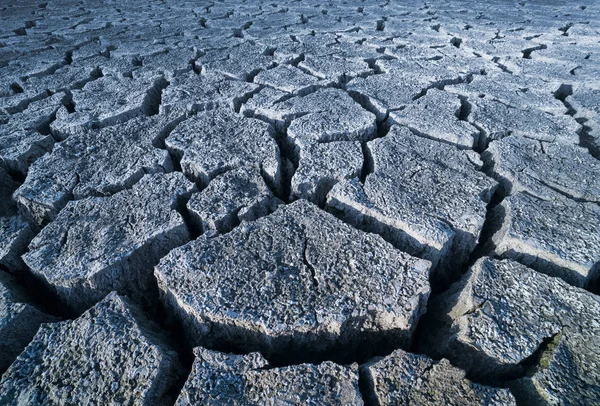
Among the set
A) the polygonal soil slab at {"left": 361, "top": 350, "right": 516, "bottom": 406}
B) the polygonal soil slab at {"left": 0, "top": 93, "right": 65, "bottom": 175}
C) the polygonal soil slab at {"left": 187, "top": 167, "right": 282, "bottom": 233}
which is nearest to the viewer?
the polygonal soil slab at {"left": 361, "top": 350, "right": 516, "bottom": 406}

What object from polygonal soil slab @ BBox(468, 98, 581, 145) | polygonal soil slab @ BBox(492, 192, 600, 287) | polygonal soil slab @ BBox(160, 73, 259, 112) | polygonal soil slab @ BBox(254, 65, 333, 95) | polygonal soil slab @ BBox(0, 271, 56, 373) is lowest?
polygonal soil slab @ BBox(0, 271, 56, 373)

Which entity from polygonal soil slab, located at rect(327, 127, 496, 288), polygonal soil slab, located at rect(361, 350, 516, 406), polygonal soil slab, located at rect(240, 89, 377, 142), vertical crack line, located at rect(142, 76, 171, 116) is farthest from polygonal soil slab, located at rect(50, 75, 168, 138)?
polygonal soil slab, located at rect(361, 350, 516, 406)

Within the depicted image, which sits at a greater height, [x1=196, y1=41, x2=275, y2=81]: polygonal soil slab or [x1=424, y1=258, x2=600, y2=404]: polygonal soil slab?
[x1=196, y1=41, x2=275, y2=81]: polygonal soil slab

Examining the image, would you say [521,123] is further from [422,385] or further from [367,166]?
[422,385]

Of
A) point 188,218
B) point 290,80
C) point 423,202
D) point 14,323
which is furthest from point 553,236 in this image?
point 290,80

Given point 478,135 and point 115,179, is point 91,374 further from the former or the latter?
point 478,135

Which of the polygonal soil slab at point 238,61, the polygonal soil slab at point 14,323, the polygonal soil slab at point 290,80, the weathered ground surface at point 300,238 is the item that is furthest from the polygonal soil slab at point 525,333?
the polygonal soil slab at point 238,61

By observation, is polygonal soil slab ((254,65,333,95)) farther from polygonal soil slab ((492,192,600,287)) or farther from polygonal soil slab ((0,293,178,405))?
polygonal soil slab ((0,293,178,405))
